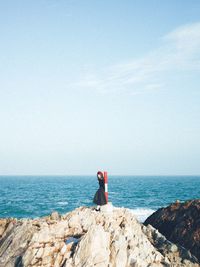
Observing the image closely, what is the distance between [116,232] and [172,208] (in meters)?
7.89

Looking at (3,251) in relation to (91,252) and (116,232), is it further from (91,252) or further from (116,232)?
(116,232)

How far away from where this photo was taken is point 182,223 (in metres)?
21.8

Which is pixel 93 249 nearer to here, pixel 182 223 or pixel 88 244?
pixel 88 244

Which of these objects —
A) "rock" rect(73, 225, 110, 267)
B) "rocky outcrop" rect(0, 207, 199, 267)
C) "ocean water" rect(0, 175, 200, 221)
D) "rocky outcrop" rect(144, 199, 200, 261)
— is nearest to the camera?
"rock" rect(73, 225, 110, 267)

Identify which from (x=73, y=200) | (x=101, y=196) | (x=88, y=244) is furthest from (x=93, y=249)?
(x=73, y=200)

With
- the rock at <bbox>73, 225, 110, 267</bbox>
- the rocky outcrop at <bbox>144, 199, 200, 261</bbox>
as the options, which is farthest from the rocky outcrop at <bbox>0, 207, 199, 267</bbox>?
the rocky outcrop at <bbox>144, 199, 200, 261</bbox>

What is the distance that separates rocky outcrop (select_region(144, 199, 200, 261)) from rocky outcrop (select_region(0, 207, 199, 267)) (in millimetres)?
1692

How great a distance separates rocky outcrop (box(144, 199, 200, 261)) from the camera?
20.1m

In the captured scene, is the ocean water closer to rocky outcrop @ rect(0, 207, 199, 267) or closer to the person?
the person

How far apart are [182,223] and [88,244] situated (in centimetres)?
795

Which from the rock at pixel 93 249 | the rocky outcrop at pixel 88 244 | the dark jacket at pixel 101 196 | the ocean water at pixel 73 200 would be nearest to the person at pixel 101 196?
the dark jacket at pixel 101 196

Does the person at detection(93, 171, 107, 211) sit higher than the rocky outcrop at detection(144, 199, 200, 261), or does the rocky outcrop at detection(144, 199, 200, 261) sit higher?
the person at detection(93, 171, 107, 211)

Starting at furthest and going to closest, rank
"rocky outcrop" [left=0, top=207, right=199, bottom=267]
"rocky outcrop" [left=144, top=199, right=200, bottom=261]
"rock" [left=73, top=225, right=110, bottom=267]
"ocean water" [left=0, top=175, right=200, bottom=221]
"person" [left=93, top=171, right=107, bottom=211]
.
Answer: "ocean water" [left=0, top=175, right=200, bottom=221] → "person" [left=93, top=171, right=107, bottom=211] → "rocky outcrop" [left=144, top=199, right=200, bottom=261] → "rocky outcrop" [left=0, top=207, right=199, bottom=267] → "rock" [left=73, top=225, right=110, bottom=267]

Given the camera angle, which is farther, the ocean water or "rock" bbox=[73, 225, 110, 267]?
the ocean water
